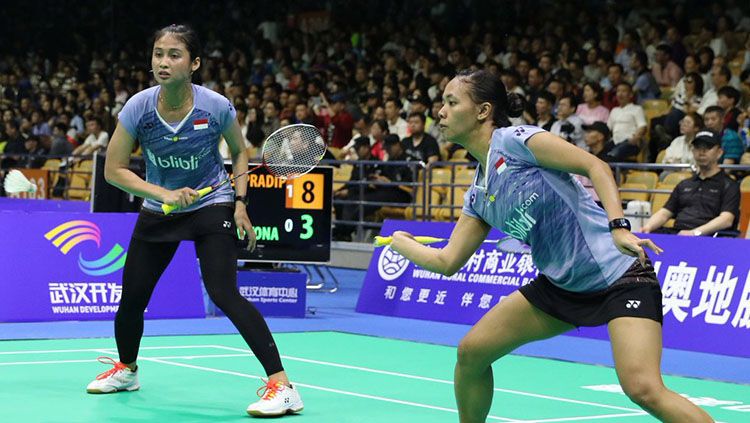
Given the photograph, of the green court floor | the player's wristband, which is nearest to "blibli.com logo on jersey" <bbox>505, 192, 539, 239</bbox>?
the player's wristband

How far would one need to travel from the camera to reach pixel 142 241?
6.44 meters

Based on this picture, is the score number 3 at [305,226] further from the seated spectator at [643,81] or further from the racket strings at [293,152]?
the seated spectator at [643,81]

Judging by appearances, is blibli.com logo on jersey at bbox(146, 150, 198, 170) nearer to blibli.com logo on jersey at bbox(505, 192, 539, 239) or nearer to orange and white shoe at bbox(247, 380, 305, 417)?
orange and white shoe at bbox(247, 380, 305, 417)

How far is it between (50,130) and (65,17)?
3.62 m

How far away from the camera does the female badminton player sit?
618 centimetres

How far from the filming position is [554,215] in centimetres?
457

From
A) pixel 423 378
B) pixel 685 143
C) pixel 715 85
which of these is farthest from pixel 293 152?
pixel 715 85

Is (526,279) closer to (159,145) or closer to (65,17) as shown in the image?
(159,145)

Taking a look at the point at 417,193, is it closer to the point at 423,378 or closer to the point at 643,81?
the point at 643,81

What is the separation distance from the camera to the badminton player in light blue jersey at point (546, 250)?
14.0ft

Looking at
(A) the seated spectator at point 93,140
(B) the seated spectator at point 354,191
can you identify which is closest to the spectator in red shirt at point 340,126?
(B) the seated spectator at point 354,191

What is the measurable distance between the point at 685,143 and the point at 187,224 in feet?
25.5

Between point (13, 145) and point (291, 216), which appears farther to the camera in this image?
point (13, 145)

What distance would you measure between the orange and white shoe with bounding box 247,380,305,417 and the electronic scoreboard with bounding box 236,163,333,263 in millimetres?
5054
